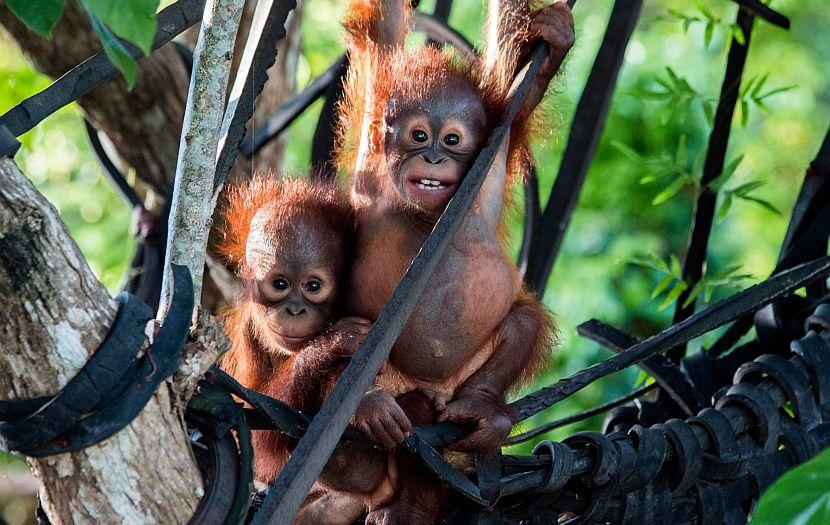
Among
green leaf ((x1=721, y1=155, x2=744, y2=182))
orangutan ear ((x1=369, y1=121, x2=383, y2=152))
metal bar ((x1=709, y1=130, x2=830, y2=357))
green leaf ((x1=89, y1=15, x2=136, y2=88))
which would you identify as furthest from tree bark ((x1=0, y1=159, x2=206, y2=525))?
green leaf ((x1=721, y1=155, x2=744, y2=182))

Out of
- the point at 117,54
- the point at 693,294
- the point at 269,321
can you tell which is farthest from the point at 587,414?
the point at 117,54

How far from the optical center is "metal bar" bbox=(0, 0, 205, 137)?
1.08 metres

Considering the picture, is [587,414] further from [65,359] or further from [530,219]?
[65,359]

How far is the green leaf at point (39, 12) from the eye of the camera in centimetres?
77

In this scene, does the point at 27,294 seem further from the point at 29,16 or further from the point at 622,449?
the point at 622,449

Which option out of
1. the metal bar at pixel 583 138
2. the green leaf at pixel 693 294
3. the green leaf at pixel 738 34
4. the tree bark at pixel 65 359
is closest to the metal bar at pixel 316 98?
the metal bar at pixel 583 138

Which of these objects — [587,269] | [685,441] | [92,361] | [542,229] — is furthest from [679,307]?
[587,269]

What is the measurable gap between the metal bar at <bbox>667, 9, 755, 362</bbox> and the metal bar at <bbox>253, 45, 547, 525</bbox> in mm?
1089

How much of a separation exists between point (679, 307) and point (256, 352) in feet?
3.26

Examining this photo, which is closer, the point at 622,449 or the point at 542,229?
the point at 622,449

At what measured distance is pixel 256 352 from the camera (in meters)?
1.72

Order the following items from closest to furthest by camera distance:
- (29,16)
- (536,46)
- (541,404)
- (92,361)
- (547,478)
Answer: (29,16), (92,361), (547,478), (541,404), (536,46)

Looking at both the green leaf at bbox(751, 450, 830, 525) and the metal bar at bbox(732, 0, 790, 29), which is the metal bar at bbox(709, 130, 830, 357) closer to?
the metal bar at bbox(732, 0, 790, 29)

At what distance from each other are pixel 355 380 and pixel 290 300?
A: 1.98 feet
